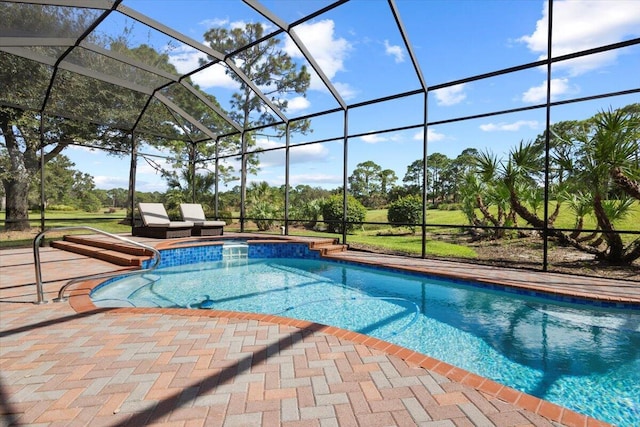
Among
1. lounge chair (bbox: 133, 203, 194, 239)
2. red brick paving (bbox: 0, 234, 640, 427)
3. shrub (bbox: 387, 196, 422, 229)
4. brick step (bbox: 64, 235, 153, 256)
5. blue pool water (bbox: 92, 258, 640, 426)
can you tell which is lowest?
blue pool water (bbox: 92, 258, 640, 426)

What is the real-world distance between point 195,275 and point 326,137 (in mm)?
4982

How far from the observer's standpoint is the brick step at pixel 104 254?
6.32 metres

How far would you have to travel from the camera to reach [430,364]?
2324 mm

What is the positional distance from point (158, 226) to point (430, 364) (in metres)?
8.70

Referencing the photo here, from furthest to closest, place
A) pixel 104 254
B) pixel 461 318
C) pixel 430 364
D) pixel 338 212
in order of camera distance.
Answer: pixel 338 212 → pixel 104 254 → pixel 461 318 → pixel 430 364

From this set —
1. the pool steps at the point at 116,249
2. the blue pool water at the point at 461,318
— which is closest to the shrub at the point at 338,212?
the pool steps at the point at 116,249

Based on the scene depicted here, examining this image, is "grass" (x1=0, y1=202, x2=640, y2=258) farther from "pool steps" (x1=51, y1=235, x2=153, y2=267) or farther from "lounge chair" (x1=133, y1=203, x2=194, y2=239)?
"lounge chair" (x1=133, y1=203, x2=194, y2=239)

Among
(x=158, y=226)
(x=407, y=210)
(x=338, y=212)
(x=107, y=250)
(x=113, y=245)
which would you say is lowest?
(x=107, y=250)

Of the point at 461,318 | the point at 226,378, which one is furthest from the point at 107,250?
the point at 461,318

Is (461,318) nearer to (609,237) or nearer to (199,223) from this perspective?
(609,237)

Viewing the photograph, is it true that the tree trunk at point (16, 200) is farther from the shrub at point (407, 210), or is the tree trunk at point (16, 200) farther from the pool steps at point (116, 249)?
the shrub at point (407, 210)

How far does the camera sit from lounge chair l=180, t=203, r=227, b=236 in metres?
9.92

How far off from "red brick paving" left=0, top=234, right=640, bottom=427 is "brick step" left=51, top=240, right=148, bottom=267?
3116 millimetres

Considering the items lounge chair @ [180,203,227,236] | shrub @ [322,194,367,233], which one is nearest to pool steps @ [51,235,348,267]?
lounge chair @ [180,203,227,236]
